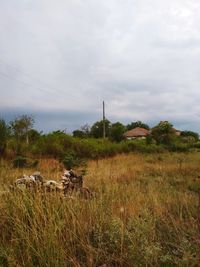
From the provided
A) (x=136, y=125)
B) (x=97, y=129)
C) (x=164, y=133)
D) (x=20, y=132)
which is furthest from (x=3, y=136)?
(x=136, y=125)

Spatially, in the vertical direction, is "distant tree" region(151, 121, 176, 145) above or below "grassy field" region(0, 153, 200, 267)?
above

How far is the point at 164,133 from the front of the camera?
47.6m

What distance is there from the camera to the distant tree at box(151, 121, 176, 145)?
46.8 meters

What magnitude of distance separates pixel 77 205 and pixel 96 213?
328 millimetres

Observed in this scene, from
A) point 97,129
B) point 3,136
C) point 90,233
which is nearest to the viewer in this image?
point 90,233

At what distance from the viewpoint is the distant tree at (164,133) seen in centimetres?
4678

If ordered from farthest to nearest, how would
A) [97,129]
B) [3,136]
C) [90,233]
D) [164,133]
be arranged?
[97,129] → [164,133] → [3,136] → [90,233]

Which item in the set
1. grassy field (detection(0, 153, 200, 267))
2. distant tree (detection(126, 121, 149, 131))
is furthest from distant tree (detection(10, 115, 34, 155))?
distant tree (detection(126, 121, 149, 131))

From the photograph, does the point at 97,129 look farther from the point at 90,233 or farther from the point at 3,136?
the point at 90,233

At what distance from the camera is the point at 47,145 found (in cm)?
2767

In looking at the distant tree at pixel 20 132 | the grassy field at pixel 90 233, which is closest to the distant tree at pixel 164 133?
the distant tree at pixel 20 132

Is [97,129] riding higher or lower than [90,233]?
higher

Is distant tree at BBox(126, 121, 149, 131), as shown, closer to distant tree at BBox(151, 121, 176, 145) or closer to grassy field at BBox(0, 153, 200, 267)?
distant tree at BBox(151, 121, 176, 145)

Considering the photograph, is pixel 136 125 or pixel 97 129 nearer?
pixel 97 129
